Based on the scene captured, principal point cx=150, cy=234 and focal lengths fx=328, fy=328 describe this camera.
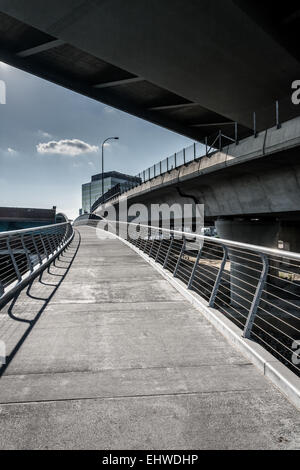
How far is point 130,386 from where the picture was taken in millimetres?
3217

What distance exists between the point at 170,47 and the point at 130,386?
59.9 ft

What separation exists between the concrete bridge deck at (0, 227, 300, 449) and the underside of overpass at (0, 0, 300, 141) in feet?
46.7

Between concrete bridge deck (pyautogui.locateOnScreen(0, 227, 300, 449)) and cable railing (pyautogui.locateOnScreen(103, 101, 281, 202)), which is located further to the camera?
cable railing (pyautogui.locateOnScreen(103, 101, 281, 202))

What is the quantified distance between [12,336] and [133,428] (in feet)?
8.86

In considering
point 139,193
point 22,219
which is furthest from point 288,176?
point 22,219

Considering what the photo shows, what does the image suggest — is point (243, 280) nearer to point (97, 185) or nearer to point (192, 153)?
point (192, 153)

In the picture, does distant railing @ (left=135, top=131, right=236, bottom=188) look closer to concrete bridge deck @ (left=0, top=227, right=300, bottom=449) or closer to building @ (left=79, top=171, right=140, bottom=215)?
concrete bridge deck @ (left=0, top=227, right=300, bottom=449)

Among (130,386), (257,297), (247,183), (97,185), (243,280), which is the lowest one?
(243,280)

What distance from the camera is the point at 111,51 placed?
58.8 ft

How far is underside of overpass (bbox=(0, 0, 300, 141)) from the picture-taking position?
48.4 feet

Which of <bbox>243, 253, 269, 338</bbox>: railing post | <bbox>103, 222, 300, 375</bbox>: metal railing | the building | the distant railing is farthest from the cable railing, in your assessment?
the building

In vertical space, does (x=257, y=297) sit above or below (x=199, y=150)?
below

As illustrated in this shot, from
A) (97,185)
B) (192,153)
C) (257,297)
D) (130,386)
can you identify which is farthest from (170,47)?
(97,185)
